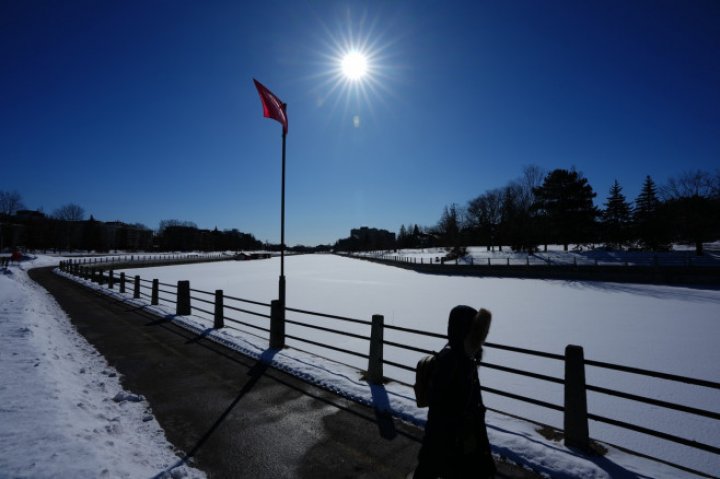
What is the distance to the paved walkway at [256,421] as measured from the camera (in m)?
4.01

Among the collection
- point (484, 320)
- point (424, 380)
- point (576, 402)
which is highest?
point (484, 320)

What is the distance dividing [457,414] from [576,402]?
2792 millimetres

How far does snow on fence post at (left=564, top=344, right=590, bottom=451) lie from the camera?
4277 millimetres

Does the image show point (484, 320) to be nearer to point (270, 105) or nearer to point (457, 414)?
point (457, 414)

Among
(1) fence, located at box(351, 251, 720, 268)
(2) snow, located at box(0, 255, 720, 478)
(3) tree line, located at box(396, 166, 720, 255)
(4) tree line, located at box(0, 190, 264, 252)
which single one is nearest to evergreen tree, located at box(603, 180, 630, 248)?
(3) tree line, located at box(396, 166, 720, 255)

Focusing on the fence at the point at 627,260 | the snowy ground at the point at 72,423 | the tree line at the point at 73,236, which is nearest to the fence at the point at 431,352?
the snowy ground at the point at 72,423

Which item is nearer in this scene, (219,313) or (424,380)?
(424,380)

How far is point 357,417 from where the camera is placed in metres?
5.20

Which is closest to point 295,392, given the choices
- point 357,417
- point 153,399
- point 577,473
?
point 357,417

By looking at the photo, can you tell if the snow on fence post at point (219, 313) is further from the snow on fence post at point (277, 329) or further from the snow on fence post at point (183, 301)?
the snow on fence post at point (277, 329)

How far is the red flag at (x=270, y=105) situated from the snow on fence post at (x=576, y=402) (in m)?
8.40

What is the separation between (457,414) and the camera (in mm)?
2553

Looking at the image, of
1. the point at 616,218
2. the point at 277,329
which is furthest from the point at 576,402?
the point at 616,218

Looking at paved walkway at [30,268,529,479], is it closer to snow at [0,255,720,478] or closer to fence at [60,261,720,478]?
snow at [0,255,720,478]
